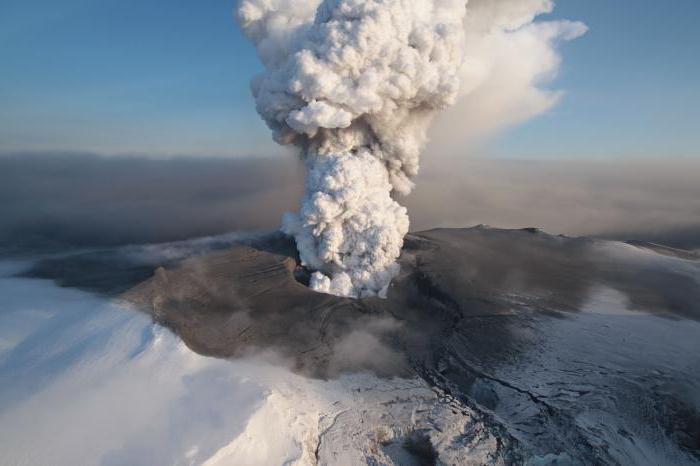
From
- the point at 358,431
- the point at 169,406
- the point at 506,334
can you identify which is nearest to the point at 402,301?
the point at 506,334

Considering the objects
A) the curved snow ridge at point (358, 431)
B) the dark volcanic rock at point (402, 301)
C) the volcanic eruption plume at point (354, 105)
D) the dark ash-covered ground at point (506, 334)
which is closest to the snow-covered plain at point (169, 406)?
the curved snow ridge at point (358, 431)

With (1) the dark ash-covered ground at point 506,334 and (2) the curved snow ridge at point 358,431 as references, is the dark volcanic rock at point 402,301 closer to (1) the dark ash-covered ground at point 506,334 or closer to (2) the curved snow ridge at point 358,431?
(1) the dark ash-covered ground at point 506,334

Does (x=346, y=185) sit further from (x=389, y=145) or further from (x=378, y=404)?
(x=378, y=404)

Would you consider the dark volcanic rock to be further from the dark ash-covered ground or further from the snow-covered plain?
the snow-covered plain

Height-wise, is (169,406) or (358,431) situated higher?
(169,406)

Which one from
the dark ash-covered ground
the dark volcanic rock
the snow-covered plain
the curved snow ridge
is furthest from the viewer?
the dark volcanic rock

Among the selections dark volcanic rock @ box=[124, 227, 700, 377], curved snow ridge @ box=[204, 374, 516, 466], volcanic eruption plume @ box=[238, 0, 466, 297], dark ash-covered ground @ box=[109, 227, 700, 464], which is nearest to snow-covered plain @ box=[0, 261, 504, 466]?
curved snow ridge @ box=[204, 374, 516, 466]

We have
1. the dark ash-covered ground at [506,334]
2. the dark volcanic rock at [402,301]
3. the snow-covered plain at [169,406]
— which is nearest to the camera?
the snow-covered plain at [169,406]

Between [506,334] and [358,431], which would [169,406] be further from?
[506,334]

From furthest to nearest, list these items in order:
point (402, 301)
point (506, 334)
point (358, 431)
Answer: point (402, 301) < point (506, 334) < point (358, 431)
